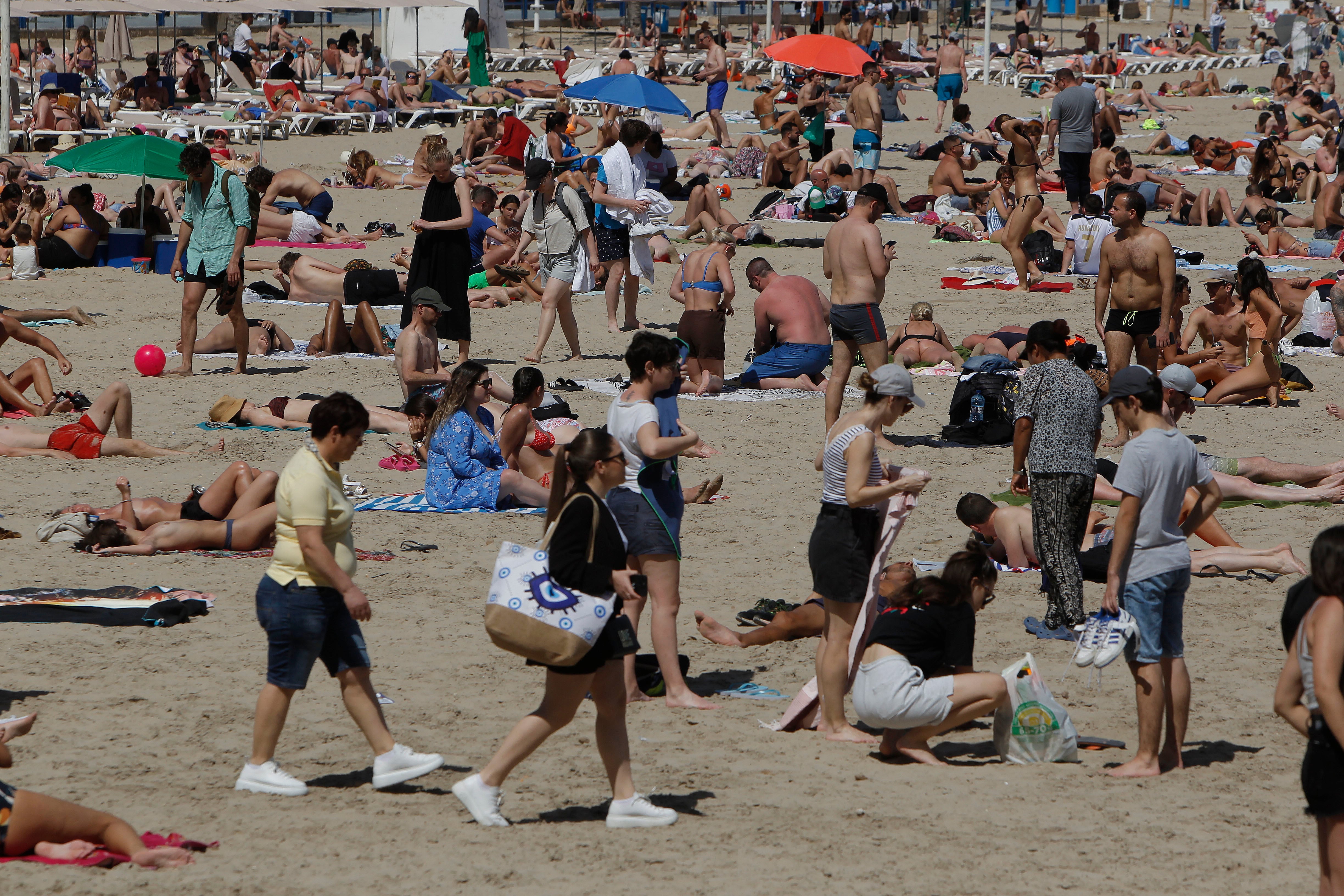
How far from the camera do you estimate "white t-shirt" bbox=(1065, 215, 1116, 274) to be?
1474cm

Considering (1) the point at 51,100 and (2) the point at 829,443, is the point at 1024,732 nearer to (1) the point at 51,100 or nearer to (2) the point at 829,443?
(2) the point at 829,443

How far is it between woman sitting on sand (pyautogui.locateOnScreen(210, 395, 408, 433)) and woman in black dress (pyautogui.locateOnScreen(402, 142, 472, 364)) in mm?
1065

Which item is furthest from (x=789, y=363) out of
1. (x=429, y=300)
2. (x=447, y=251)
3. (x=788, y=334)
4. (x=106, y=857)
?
(x=106, y=857)

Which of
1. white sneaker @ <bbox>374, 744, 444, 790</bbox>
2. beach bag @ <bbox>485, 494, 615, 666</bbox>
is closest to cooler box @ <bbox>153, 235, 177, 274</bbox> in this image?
white sneaker @ <bbox>374, 744, 444, 790</bbox>

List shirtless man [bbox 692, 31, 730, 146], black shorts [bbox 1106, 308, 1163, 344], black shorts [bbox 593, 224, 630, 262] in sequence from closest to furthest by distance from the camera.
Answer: black shorts [bbox 1106, 308, 1163, 344], black shorts [bbox 593, 224, 630, 262], shirtless man [bbox 692, 31, 730, 146]

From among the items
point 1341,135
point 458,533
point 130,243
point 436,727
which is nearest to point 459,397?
point 458,533

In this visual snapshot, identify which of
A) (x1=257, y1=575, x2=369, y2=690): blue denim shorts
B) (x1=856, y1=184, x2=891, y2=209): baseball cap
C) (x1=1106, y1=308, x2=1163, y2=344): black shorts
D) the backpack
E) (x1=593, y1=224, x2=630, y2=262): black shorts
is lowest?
(x1=257, y1=575, x2=369, y2=690): blue denim shorts

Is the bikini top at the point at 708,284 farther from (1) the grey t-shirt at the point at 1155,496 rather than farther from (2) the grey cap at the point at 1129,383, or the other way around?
(1) the grey t-shirt at the point at 1155,496

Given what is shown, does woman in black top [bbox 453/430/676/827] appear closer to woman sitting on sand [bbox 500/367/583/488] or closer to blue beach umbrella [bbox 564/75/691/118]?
woman sitting on sand [bbox 500/367/583/488]

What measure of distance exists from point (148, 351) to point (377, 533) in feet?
14.3

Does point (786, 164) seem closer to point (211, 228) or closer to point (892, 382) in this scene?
point (211, 228)

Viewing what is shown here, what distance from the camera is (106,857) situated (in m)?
4.04

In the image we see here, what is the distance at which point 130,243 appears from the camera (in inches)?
622

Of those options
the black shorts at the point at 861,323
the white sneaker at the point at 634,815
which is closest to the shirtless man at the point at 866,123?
the black shorts at the point at 861,323
